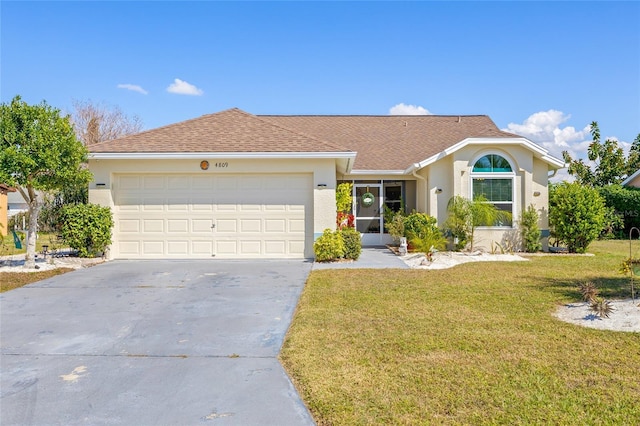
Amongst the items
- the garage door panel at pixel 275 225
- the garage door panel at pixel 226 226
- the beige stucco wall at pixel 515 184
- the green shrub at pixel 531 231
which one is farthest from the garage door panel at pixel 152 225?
the green shrub at pixel 531 231

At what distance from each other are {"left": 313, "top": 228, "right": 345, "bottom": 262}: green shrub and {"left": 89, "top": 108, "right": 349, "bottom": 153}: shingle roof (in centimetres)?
249

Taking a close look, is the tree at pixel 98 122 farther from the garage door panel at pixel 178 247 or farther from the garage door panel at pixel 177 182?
the garage door panel at pixel 178 247

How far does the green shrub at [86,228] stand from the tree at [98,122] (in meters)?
25.1

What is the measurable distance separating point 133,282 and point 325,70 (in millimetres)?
13463

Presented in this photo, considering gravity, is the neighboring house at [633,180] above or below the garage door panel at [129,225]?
above

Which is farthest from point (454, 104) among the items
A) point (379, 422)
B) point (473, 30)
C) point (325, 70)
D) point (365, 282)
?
point (379, 422)

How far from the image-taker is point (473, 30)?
1445 centimetres

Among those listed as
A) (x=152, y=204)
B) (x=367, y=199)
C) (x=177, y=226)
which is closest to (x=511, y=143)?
(x=367, y=199)

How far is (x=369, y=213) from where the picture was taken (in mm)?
17750

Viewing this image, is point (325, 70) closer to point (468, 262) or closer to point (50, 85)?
point (468, 262)

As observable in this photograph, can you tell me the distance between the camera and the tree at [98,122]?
34.8 metres

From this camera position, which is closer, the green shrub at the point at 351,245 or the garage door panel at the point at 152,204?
the green shrub at the point at 351,245

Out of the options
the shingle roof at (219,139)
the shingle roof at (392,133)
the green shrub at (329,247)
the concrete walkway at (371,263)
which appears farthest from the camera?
the shingle roof at (392,133)

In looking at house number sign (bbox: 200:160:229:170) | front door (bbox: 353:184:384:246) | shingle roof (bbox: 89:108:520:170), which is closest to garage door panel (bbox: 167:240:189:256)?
house number sign (bbox: 200:160:229:170)
